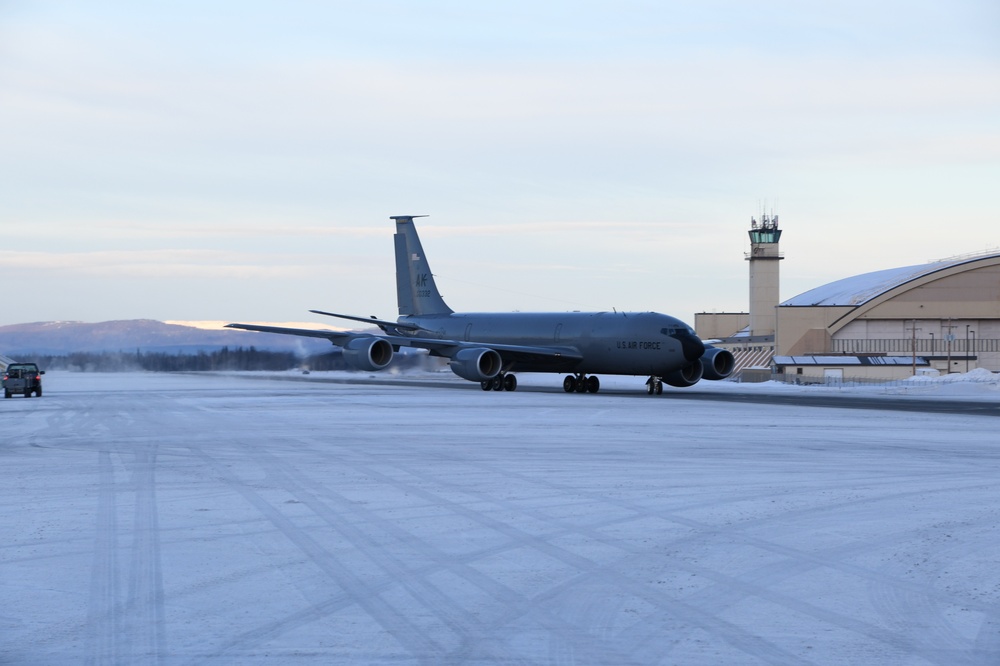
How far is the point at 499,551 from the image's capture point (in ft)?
33.8

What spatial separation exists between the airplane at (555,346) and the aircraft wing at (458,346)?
44mm

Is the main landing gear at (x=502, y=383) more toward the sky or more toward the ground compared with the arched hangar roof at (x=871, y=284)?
more toward the ground

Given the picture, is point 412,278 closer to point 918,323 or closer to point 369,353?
point 369,353

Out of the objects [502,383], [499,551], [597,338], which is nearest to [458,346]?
[502,383]

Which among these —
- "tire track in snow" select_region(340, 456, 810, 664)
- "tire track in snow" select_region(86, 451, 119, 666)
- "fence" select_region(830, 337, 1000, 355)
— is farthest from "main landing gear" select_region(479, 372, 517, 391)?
"fence" select_region(830, 337, 1000, 355)

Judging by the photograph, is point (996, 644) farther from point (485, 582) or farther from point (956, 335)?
point (956, 335)

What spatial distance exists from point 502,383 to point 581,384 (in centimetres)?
358

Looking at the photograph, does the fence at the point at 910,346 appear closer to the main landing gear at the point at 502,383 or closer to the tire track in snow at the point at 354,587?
the main landing gear at the point at 502,383

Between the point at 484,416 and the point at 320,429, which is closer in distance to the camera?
the point at 320,429

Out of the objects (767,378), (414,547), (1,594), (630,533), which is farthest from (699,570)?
(767,378)

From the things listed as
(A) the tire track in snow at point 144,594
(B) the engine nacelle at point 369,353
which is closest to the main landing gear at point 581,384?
(B) the engine nacelle at point 369,353

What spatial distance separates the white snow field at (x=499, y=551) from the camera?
286 inches

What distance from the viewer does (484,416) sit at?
3038cm

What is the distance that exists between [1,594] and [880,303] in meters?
90.3
